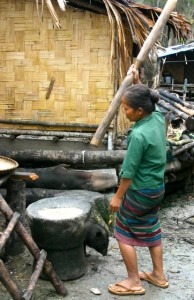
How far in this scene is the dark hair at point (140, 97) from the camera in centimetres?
386

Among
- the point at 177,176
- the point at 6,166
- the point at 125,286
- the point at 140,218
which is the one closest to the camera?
the point at 140,218

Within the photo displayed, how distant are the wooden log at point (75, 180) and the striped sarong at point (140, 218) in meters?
2.00

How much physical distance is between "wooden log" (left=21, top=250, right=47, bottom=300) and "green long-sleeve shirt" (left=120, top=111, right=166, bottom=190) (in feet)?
3.44

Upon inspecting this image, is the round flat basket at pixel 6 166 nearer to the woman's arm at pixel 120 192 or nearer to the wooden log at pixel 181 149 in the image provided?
the woman's arm at pixel 120 192

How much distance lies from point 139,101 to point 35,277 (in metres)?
1.80

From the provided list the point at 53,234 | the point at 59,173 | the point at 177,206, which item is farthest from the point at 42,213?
the point at 177,206

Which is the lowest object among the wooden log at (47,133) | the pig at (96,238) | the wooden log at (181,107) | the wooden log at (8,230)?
the pig at (96,238)

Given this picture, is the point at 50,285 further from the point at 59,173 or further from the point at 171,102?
the point at 171,102

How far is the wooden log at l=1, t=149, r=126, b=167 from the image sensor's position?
648cm

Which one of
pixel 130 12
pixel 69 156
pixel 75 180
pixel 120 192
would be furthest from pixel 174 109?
pixel 120 192

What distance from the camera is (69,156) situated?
647 cm

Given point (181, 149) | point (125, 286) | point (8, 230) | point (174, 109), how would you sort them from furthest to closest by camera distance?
point (174, 109), point (181, 149), point (125, 286), point (8, 230)

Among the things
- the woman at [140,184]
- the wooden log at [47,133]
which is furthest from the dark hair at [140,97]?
the wooden log at [47,133]

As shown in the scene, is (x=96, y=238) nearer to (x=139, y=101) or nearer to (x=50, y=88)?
(x=139, y=101)
